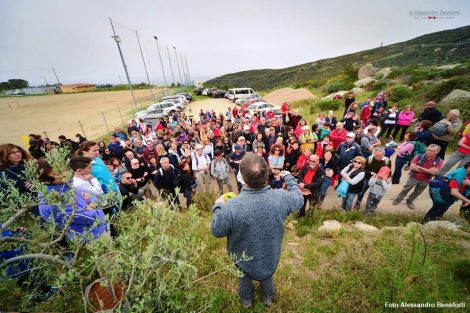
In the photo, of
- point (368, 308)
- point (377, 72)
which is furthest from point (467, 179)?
point (377, 72)

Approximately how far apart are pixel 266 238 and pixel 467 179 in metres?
4.39

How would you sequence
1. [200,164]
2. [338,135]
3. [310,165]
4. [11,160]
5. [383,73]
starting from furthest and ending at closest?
[383,73], [338,135], [200,164], [310,165], [11,160]

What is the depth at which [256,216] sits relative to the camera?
75.5 inches

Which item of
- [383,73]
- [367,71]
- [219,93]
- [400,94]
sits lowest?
[219,93]

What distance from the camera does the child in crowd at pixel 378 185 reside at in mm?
4538

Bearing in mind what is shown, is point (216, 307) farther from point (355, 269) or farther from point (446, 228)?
point (446, 228)

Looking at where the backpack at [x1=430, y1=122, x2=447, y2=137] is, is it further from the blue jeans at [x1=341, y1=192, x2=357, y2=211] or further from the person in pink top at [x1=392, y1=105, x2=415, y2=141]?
the blue jeans at [x1=341, y1=192, x2=357, y2=211]

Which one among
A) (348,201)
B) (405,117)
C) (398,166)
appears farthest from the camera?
(405,117)

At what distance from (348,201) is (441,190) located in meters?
1.68

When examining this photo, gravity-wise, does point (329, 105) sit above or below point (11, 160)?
below

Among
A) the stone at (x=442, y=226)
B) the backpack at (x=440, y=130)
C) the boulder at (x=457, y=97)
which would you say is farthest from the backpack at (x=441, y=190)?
the boulder at (x=457, y=97)

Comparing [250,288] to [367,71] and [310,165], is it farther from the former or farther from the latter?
[367,71]

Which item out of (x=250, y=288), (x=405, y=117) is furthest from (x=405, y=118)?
(x=250, y=288)

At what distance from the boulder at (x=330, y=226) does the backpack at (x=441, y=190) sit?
188cm
